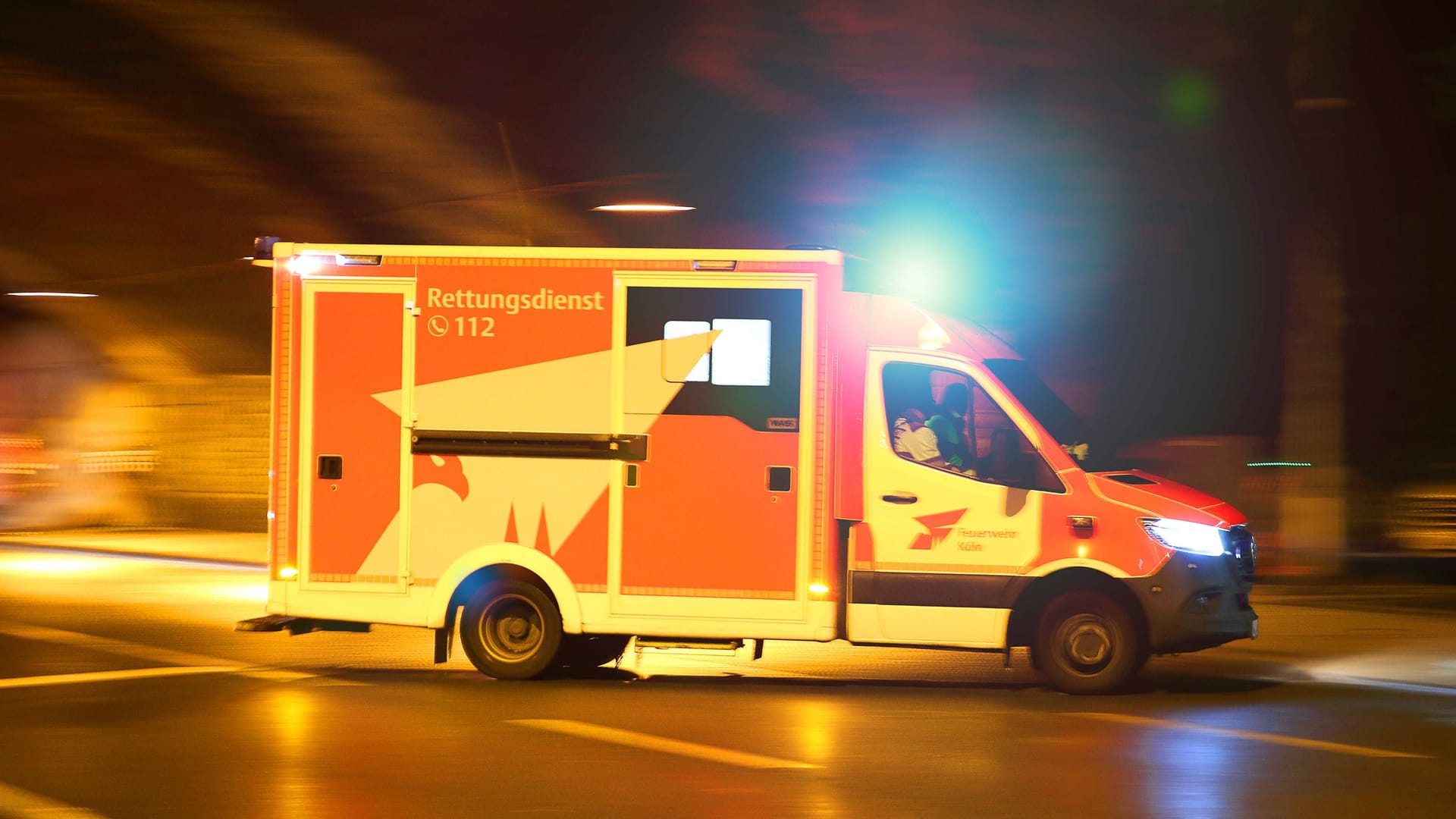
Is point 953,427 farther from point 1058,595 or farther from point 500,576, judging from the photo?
point 500,576

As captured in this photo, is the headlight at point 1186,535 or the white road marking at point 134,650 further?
the white road marking at point 134,650

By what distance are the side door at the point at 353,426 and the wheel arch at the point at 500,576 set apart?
321mm

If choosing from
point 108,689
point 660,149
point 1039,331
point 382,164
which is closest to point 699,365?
point 108,689

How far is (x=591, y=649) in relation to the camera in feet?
34.3

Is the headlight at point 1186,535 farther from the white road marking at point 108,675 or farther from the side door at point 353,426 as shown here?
the white road marking at point 108,675

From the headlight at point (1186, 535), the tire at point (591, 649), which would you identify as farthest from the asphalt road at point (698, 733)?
the headlight at point (1186, 535)

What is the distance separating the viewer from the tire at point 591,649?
10250 millimetres

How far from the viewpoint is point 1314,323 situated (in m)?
14.8

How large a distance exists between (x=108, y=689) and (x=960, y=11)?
11.4 metres

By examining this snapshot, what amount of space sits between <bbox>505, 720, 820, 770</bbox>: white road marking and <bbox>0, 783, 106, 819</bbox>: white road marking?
8.38ft

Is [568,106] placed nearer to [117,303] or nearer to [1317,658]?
[117,303]

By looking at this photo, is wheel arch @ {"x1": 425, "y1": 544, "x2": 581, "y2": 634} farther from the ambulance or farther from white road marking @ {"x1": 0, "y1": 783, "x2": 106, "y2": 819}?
white road marking @ {"x1": 0, "y1": 783, "x2": 106, "y2": 819}

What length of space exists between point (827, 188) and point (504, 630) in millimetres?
9133

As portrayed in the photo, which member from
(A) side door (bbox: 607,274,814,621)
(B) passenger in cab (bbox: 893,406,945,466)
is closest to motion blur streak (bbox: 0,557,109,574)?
(A) side door (bbox: 607,274,814,621)
